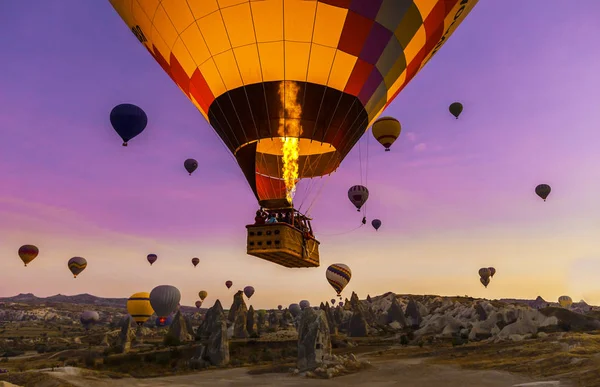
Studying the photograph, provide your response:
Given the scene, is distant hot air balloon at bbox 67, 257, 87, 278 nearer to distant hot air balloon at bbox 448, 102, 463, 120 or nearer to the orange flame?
distant hot air balloon at bbox 448, 102, 463, 120

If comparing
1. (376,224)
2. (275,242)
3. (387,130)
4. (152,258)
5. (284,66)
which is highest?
(152,258)

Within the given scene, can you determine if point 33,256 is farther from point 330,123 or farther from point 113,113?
point 330,123

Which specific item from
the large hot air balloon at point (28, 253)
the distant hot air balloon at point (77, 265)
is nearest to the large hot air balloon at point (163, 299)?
the distant hot air balloon at point (77, 265)

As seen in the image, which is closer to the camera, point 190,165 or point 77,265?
point 190,165

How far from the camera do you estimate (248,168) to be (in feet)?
51.6

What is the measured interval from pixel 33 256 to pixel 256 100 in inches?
2644

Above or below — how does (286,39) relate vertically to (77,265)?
below

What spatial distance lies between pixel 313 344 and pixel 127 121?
69.9 ft

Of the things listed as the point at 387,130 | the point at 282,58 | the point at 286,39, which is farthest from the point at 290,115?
the point at 387,130

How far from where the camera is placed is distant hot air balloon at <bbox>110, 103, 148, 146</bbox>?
31.8 metres

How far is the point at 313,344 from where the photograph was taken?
32.6 m

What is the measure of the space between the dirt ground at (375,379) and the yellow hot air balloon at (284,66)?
15700mm

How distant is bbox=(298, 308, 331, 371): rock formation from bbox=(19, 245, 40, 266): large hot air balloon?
53.0 m

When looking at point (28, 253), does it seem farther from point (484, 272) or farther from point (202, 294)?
point (484, 272)
